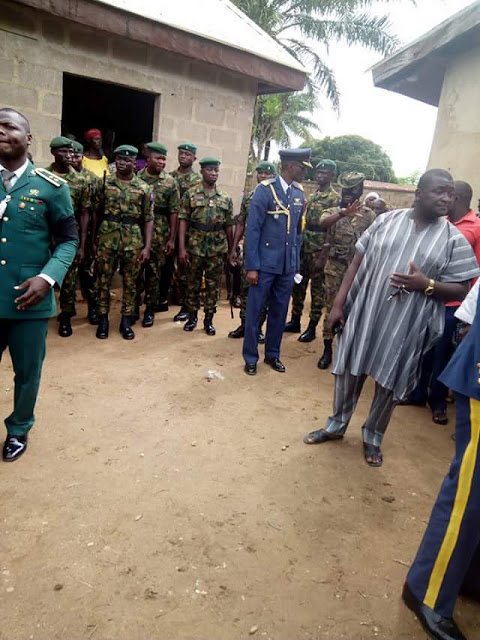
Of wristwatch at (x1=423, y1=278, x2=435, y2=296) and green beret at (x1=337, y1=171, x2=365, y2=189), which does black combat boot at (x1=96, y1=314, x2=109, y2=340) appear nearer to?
green beret at (x1=337, y1=171, x2=365, y2=189)

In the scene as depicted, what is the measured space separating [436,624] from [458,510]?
483 millimetres

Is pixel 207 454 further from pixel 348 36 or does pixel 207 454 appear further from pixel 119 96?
pixel 348 36

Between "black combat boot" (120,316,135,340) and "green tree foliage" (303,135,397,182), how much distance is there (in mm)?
15493

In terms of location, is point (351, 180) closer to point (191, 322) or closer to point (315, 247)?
point (315, 247)

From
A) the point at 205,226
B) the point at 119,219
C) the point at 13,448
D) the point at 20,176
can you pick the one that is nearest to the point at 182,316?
the point at 205,226

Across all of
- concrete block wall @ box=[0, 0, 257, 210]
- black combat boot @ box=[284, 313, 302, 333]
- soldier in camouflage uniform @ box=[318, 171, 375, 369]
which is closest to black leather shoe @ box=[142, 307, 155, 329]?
black combat boot @ box=[284, 313, 302, 333]

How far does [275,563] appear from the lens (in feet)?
7.11

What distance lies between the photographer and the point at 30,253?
249cm

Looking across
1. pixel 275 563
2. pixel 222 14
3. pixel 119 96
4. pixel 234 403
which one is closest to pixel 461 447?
pixel 275 563

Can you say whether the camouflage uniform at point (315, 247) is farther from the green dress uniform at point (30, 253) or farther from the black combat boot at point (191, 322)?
the green dress uniform at point (30, 253)

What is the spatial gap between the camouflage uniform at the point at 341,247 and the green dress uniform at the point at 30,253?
2.82m

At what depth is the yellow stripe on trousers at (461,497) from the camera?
5.75ft

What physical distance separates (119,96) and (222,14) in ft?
12.1

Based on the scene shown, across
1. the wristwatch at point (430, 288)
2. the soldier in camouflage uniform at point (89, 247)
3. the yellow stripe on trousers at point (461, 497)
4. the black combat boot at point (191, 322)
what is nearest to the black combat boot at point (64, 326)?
the soldier in camouflage uniform at point (89, 247)
